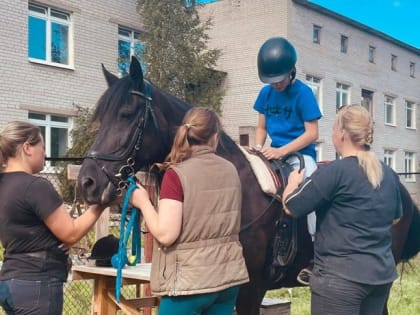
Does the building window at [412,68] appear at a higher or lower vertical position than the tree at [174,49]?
higher

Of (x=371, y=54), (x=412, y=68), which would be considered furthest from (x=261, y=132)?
(x=412, y=68)

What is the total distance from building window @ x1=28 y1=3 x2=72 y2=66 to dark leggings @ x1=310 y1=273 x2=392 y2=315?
1366 centimetres

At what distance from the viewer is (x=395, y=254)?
434 cm

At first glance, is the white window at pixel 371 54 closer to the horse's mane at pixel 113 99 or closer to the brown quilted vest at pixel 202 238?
the horse's mane at pixel 113 99

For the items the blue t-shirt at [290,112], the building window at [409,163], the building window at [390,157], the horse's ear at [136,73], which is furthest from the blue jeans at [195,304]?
the building window at [409,163]

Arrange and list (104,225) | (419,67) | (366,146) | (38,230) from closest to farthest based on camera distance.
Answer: (38,230) → (366,146) → (104,225) → (419,67)

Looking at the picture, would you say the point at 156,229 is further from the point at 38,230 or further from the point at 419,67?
the point at 419,67

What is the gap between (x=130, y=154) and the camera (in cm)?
301

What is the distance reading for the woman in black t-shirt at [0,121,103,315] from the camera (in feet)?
9.14

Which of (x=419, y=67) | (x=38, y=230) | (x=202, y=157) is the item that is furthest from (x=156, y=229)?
(x=419, y=67)

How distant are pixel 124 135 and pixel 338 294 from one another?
1434 millimetres

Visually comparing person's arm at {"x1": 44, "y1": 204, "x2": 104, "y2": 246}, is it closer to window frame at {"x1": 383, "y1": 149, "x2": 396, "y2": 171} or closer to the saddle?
the saddle

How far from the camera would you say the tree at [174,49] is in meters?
17.2

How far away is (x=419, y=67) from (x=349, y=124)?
33202mm
